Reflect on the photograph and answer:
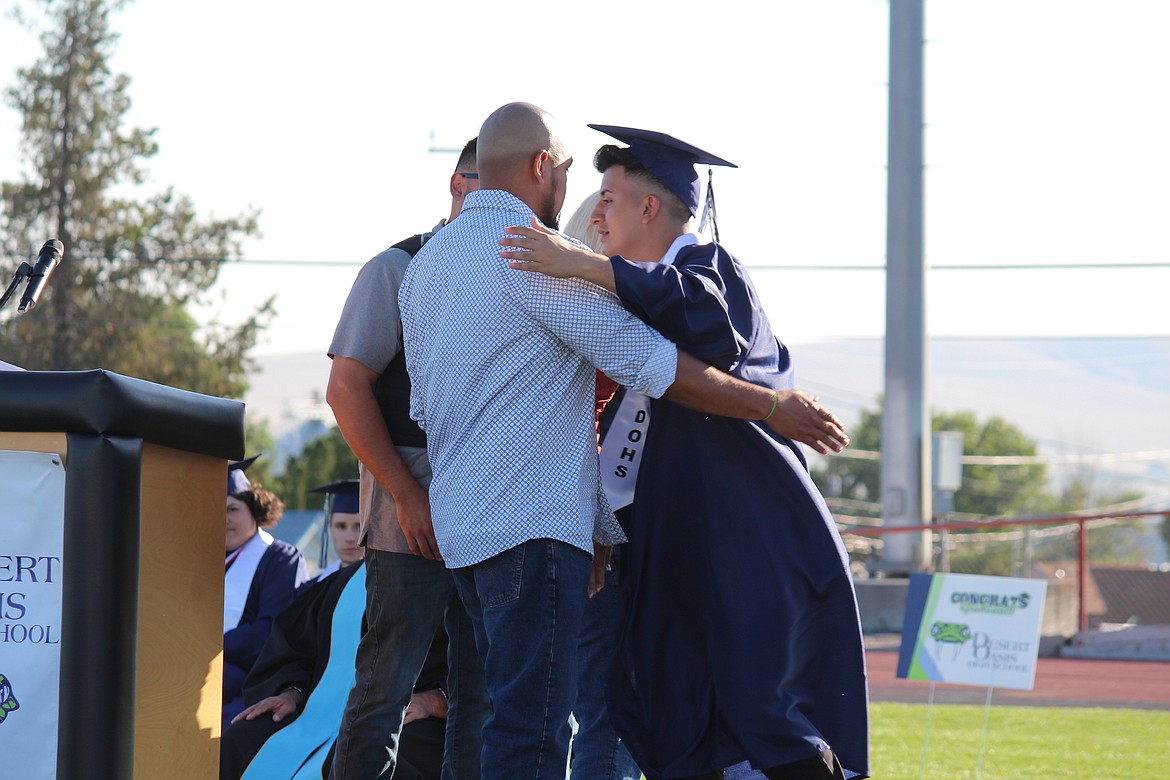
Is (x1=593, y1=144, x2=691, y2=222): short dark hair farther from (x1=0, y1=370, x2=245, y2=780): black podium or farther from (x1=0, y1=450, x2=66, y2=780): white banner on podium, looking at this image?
(x1=0, y1=450, x2=66, y2=780): white banner on podium

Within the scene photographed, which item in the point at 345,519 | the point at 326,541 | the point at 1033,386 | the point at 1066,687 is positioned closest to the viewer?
the point at 345,519

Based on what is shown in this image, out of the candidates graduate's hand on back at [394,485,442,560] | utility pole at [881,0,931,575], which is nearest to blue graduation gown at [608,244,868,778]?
graduate's hand on back at [394,485,442,560]

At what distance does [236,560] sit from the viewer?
5875mm

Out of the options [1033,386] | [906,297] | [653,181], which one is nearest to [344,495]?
[653,181]

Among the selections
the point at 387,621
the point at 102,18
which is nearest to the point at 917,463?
the point at 387,621

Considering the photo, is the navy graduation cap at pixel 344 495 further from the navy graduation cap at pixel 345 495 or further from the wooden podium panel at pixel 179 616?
the wooden podium panel at pixel 179 616

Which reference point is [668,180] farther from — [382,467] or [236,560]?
[236,560]

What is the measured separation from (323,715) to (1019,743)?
5.56 metres

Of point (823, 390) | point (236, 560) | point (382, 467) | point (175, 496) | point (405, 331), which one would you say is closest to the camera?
point (175, 496)

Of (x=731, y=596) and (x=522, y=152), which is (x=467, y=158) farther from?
(x=731, y=596)

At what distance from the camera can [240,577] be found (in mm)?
5816

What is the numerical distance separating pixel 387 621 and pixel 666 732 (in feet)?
2.70

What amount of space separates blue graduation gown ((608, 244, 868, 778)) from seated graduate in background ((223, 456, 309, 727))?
250cm

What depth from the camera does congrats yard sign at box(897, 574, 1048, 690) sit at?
251 inches
